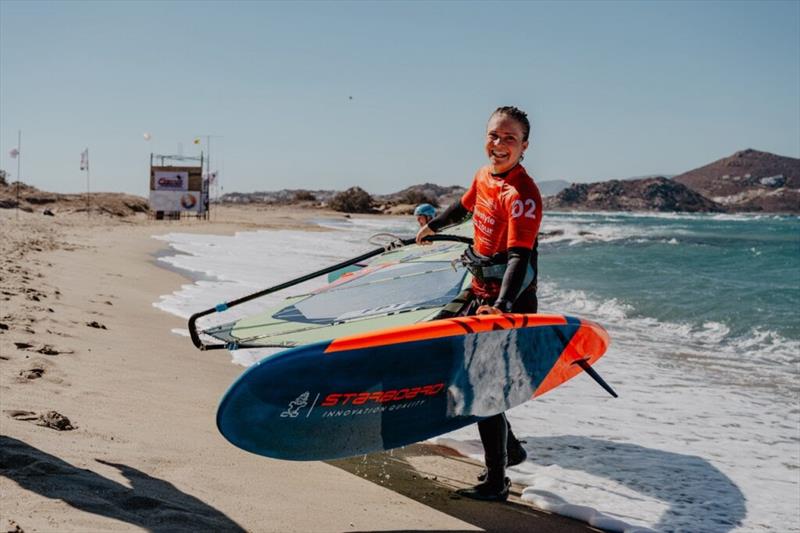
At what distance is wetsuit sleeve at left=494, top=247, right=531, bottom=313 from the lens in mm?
2951

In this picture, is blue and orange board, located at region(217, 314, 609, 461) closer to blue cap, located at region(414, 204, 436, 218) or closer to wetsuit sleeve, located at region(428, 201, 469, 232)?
wetsuit sleeve, located at region(428, 201, 469, 232)

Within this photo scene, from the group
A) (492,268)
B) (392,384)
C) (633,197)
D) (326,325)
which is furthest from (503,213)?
(633,197)

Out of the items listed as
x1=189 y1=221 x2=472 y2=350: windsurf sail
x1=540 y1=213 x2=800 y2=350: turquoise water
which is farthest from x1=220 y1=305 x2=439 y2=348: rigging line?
x1=540 y1=213 x2=800 y2=350: turquoise water

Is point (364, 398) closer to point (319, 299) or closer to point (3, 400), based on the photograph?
point (319, 299)

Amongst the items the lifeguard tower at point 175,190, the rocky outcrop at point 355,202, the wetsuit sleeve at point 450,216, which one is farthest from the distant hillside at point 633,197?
the wetsuit sleeve at point 450,216

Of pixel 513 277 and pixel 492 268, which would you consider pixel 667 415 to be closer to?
pixel 492 268

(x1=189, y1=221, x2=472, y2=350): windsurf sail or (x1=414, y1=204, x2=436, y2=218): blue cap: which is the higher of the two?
(x1=414, y1=204, x2=436, y2=218): blue cap

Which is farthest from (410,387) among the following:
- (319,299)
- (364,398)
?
(319,299)

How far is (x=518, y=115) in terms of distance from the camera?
3.15m

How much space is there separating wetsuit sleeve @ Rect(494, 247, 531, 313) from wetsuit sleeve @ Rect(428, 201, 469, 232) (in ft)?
2.81

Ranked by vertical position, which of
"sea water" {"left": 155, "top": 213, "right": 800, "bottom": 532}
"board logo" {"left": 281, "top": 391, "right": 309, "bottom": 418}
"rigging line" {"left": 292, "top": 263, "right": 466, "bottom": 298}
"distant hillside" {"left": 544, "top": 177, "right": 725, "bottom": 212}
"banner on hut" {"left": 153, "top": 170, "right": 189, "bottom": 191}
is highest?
"distant hillside" {"left": 544, "top": 177, "right": 725, "bottom": 212}

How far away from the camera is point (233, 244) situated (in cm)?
2039

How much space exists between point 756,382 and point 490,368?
4559 mm

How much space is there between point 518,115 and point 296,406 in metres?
1.64
